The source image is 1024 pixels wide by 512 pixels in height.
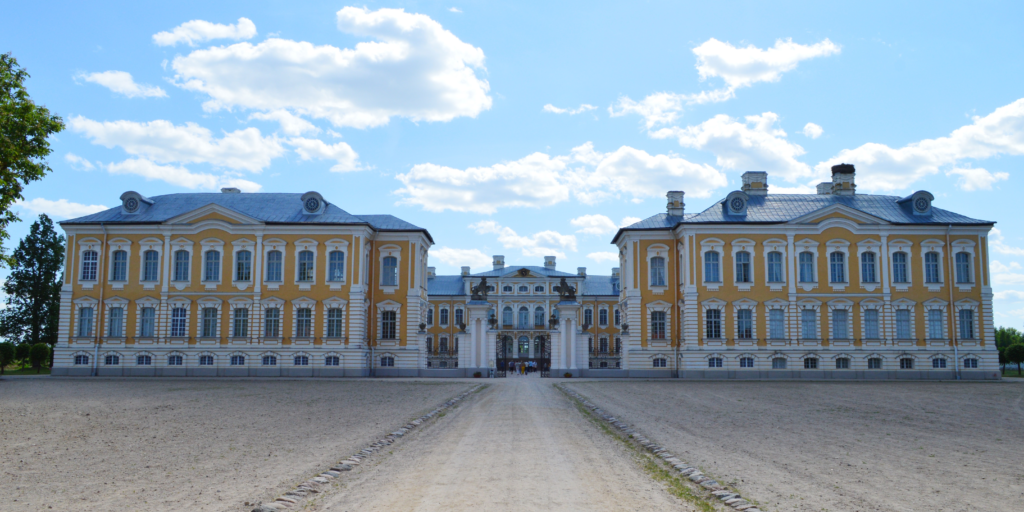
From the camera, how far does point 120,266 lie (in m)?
44.3

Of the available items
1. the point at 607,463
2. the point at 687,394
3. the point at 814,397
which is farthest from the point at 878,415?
the point at 607,463

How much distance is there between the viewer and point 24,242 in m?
55.5

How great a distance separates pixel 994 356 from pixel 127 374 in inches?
1963

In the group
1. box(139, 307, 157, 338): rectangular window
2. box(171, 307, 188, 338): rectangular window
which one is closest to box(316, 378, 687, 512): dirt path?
box(171, 307, 188, 338): rectangular window

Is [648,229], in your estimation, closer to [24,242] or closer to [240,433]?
[240,433]

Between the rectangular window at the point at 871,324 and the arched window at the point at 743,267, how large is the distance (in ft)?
23.1

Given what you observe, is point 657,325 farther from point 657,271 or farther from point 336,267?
point 336,267

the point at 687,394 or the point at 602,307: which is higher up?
the point at 602,307

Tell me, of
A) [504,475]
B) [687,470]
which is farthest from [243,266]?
[687,470]

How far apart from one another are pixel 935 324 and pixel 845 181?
9.95 m

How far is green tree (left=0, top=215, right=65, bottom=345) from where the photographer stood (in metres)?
55.2

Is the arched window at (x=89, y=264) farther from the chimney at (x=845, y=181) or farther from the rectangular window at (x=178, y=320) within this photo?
the chimney at (x=845, y=181)

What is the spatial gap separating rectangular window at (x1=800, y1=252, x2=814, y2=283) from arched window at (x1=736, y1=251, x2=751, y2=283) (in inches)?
121

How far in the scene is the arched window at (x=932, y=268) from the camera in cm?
4334
